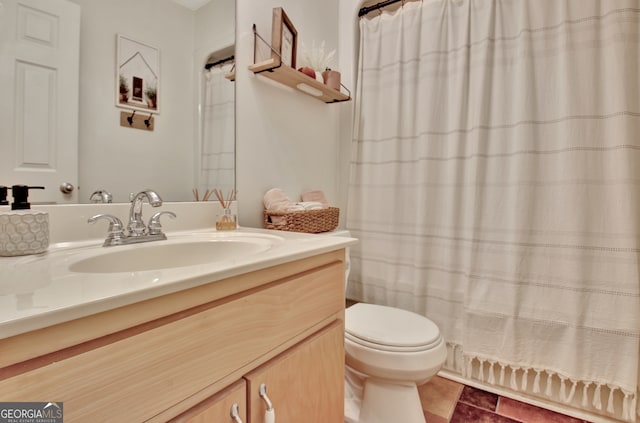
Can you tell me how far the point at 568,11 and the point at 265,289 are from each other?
5.49 feet

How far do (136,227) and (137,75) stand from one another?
50 centimetres

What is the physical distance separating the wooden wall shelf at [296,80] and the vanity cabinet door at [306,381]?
1058 mm

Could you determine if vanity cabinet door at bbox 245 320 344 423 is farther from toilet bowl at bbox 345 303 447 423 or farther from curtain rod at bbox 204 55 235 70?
curtain rod at bbox 204 55 235 70

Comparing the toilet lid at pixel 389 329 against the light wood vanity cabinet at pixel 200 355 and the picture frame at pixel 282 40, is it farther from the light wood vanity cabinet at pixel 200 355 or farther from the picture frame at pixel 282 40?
the picture frame at pixel 282 40

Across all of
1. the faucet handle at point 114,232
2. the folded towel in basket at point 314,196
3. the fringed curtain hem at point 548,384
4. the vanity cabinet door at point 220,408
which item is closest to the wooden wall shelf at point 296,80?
the folded towel in basket at point 314,196

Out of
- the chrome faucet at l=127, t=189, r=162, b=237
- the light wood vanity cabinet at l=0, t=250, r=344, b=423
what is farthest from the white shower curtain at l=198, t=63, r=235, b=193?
the light wood vanity cabinet at l=0, t=250, r=344, b=423

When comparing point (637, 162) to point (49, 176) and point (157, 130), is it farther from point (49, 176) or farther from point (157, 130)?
point (49, 176)

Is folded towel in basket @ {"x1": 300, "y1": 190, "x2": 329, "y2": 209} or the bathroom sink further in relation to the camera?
folded towel in basket @ {"x1": 300, "y1": 190, "x2": 329, "y2": 209}

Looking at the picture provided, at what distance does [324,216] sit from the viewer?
1.45 metres

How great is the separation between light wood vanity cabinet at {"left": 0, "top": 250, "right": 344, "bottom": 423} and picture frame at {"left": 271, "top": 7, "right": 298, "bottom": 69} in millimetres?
953

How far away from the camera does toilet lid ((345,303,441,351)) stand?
1.11 meters

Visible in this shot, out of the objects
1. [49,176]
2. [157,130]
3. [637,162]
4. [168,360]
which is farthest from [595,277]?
[49,176]

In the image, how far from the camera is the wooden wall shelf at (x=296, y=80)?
1.30 metres

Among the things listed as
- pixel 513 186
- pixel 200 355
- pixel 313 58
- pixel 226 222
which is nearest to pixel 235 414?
pixel 200 355
